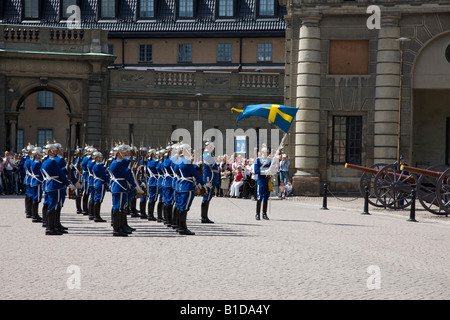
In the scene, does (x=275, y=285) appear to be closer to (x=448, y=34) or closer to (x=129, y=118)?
(x=448, y=34)

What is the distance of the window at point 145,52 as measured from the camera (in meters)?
53.0

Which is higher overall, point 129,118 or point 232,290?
point 129,118

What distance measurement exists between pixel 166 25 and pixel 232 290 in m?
43.9

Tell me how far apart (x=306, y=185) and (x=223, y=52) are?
2243 cm

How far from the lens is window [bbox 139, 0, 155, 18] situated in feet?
174

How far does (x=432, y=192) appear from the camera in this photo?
22.9 m

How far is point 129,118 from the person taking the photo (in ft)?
126

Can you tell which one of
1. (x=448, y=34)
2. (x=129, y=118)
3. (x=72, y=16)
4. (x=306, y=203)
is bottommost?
(x=306, y=203)

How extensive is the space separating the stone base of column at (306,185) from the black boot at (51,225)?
1624 cm

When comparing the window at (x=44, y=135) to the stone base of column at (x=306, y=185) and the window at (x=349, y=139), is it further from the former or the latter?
the window at (x=349, y=139)

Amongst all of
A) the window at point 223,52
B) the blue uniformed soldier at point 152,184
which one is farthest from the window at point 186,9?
the blue uniformed soldier at point 152,184

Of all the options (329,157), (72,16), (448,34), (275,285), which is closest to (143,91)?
(329,157)

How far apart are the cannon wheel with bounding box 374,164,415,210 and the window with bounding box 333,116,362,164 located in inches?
285

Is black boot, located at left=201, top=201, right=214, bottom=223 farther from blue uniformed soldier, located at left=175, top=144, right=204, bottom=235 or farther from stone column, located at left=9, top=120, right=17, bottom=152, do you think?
stone column, located at left=9, top=120, right=17, bottom=152
